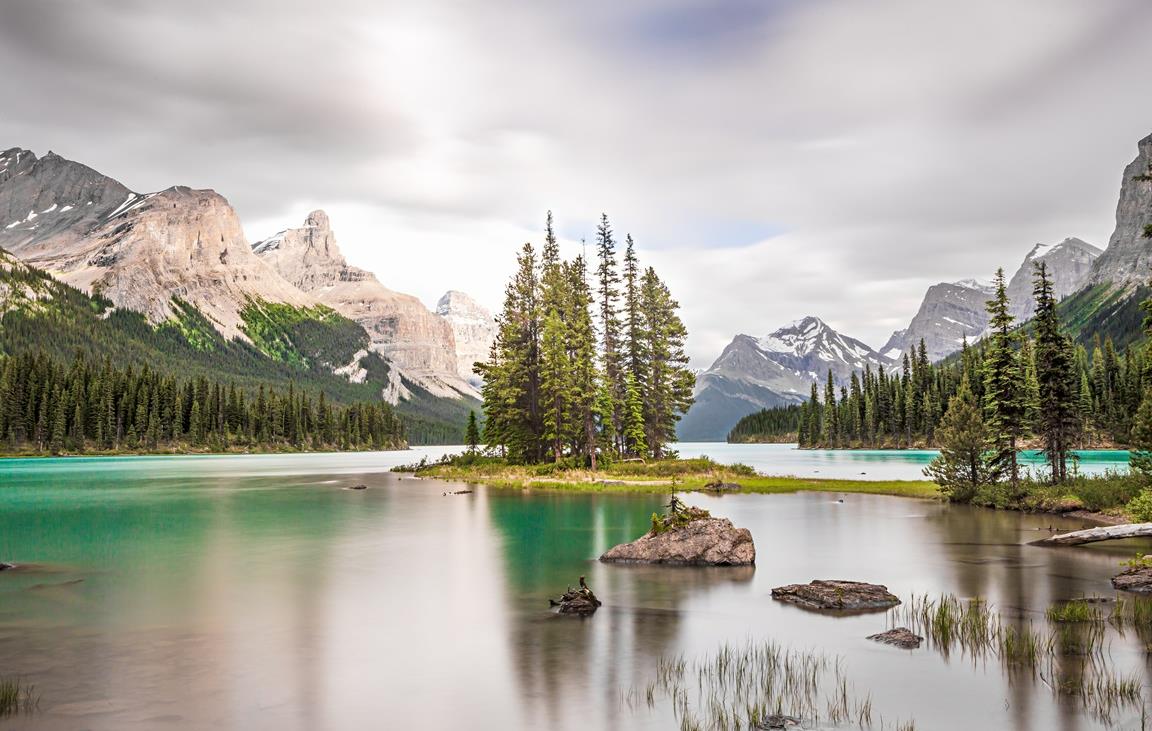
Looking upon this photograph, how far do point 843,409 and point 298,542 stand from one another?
17730cm

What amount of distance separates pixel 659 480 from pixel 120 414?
13604cm

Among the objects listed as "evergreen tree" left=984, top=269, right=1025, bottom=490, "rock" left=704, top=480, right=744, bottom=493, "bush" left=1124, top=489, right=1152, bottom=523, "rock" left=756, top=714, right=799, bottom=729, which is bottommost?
"rock" left=704, top=480, right=744, bottom=493

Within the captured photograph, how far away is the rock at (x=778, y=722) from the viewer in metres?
10.5

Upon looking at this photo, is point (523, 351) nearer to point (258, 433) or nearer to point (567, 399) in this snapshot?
point (567, 399)

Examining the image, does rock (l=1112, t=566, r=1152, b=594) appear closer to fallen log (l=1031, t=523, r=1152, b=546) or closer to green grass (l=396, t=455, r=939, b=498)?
fallen log (l=1031, t=523, r=1152, b=546)

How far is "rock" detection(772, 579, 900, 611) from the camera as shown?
18438 mm

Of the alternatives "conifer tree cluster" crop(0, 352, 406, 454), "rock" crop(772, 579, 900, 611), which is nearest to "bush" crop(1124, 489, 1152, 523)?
"rock" crop(772, 579, 900, 611)

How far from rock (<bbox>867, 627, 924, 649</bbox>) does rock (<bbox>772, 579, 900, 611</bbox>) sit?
283 cm

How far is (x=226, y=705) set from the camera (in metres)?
11.5

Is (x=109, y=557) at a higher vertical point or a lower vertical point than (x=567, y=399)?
lower

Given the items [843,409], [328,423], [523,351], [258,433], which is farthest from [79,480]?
[843,409]

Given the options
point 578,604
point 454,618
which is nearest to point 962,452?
point 578,604

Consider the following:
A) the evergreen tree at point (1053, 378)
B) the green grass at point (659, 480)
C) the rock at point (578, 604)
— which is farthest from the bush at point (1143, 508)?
the rock at point (578, 604)

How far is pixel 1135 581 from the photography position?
772 inches
